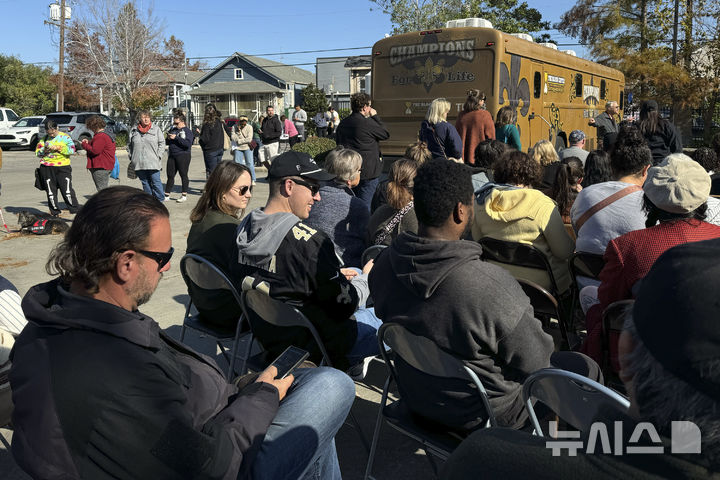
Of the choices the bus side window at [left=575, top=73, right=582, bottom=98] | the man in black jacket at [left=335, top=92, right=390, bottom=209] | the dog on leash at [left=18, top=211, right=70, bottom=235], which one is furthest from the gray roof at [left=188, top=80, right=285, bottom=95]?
the man in black jacket at [left=335, top=92, right=390, bottom=209]

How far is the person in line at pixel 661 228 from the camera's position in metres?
2.69

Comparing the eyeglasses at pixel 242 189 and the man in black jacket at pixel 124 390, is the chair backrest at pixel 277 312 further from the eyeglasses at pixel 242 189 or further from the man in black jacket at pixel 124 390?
the eyeglasses at pixel 242 189

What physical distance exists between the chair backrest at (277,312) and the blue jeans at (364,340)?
216 millimetres

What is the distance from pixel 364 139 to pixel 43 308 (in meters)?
6.97

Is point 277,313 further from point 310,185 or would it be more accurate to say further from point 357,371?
point 310,185

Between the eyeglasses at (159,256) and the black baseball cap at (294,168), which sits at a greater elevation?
the black baseball cap at (294,168)

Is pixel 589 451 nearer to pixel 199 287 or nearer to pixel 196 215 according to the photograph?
pixel 199 287

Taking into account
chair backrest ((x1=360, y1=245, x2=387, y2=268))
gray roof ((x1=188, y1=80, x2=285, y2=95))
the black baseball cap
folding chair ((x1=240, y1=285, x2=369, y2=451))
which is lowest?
folding chair ((x1=240, y1=285, x2=369, y2=451))

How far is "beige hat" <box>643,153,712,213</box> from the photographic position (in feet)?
8.80

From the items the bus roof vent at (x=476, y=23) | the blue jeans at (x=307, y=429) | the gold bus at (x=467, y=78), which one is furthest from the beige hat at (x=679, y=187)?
the bus roof vent at (x=476, y=23)

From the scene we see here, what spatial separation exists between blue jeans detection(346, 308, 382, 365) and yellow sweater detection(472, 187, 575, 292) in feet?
3.49

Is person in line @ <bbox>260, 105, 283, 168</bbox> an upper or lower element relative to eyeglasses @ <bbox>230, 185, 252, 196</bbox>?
upper

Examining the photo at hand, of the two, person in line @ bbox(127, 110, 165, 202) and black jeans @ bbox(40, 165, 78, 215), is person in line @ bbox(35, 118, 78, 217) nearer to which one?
black jeans @ bbox(40, 165, 78, 215)

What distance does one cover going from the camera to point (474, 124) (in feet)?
27.0
